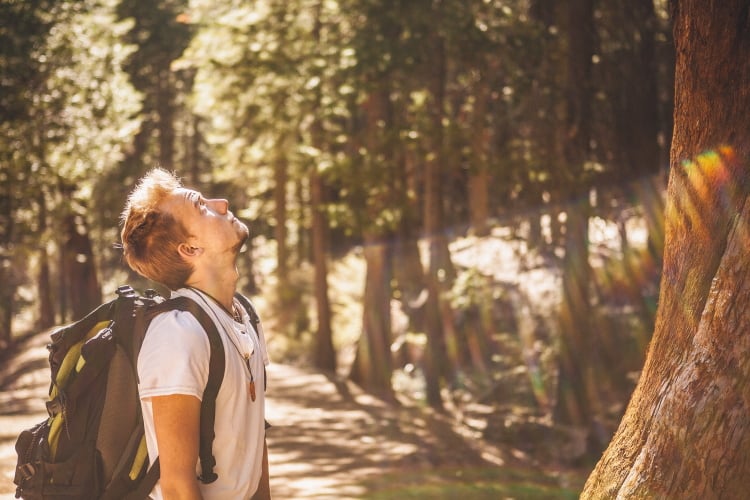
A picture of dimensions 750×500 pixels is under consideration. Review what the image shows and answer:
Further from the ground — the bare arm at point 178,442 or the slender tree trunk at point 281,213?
the slender tree trunk at point 281,213

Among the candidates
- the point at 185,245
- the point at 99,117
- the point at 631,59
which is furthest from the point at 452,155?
the point at 185,245

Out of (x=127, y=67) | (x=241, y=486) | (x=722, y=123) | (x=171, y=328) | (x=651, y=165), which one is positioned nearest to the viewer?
(x=171, y=328)

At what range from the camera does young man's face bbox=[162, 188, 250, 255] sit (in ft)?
10.4

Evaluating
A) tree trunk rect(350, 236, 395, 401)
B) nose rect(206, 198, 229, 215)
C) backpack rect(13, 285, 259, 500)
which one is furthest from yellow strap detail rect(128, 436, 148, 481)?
tree trunk rect(350, 236, 395, 401)

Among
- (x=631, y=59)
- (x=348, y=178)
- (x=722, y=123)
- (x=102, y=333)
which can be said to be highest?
(x=631, y=59)

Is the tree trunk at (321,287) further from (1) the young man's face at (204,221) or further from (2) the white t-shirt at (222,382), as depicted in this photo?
(2) the white t-shirt at (222,382)

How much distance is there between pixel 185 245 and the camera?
3.18 metres

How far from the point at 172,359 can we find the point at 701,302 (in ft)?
8.15

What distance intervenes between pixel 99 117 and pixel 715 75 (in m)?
20.1

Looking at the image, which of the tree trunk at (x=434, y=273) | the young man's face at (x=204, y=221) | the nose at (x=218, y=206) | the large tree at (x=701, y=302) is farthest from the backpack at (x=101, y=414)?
the tree trunk at (x=434, y=273)

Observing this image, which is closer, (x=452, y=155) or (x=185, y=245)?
(x=185, y=245)

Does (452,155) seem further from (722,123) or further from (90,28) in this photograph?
(722,123)

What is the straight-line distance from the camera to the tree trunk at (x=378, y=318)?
68.0 ft

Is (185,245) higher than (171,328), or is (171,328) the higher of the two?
(185,245)
